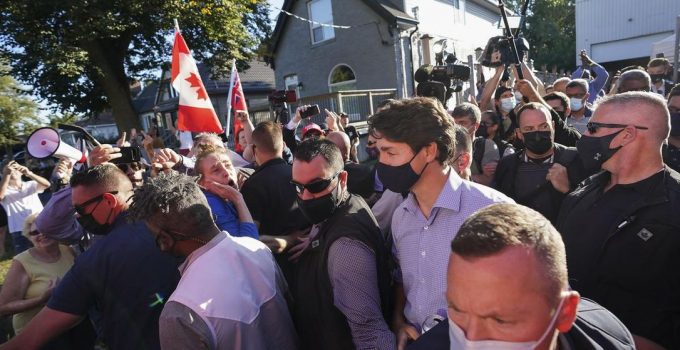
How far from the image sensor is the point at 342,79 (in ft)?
60.8

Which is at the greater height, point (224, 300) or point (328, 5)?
point (328, 5)

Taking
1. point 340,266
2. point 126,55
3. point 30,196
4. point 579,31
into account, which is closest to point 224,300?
point 340,266

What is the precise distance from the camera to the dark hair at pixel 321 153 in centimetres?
227

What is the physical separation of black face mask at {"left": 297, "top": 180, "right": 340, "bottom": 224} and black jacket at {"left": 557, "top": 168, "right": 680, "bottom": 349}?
1244mm

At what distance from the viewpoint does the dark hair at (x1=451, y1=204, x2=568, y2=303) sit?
3.72 feet

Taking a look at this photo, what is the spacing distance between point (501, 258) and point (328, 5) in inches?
739

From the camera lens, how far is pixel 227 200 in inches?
106

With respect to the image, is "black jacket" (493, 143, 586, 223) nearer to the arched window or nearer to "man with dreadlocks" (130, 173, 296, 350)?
"man with dreadlocks" (130, 173, 296, 350)

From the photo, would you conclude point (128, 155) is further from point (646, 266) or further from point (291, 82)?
point (291, 82)

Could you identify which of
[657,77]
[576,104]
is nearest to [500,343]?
[576,104]

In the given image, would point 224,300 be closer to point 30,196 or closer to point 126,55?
point 30,196

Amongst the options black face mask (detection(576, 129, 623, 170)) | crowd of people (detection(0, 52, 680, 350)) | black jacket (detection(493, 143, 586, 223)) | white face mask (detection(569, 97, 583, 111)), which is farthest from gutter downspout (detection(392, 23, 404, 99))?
crowd of people (detection(0, 52, 680, 350))

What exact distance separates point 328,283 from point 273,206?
134 cm

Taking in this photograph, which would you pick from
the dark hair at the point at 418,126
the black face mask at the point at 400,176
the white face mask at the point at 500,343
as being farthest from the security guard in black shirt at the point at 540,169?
the white face mask at the point at 500,343
